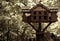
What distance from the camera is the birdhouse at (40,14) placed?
9.57 ft

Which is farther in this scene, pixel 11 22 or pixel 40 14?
pixel 11 22

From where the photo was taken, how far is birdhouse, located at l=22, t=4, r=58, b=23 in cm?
292

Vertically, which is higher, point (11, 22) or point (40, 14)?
point (40, 14)

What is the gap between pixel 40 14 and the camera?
294 cm

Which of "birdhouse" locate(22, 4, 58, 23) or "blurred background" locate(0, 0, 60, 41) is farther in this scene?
"blurred background" locate(0, 0, 60, 41)

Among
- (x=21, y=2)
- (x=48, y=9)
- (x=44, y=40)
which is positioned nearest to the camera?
(x=48, y=9)

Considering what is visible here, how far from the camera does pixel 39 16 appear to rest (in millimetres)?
2955

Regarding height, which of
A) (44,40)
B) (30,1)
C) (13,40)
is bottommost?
(13,40)

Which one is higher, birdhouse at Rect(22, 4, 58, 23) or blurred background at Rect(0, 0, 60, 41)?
birdhouse at Rect(22, 4, 58, 23)

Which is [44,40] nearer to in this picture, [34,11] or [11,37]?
[34,11]

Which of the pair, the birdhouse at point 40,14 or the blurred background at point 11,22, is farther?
the blurred background at point 11,22

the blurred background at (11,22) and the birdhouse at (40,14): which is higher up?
the birdhouse at (40,14)

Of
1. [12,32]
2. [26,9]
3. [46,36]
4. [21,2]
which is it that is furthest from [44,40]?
[21,2]

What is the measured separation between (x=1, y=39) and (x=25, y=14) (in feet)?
3.91
